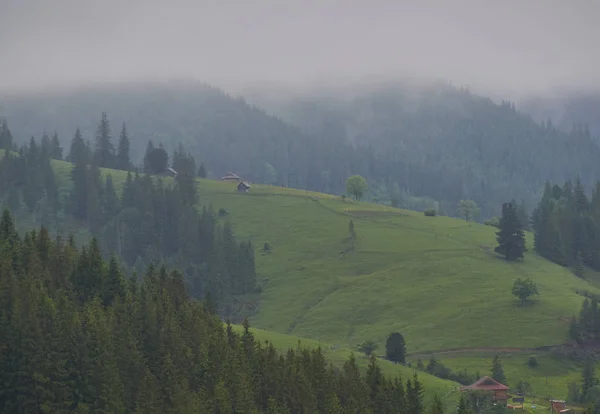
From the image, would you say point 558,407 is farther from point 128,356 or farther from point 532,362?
point 128,356

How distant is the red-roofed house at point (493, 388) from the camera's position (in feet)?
430

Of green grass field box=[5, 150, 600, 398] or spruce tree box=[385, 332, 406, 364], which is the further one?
green grass field box=[5, 150, 600, 398]

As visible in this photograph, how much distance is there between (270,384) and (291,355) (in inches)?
263

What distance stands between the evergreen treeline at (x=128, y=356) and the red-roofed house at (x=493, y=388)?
67.3ft

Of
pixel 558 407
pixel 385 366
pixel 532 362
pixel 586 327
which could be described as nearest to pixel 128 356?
pixel 385 366

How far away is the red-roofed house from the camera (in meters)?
131

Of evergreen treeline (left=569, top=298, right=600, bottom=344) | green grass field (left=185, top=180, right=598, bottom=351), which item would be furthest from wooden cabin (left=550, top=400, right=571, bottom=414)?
evergreen treeline (left=569, top=298, right=600, bottom=344)

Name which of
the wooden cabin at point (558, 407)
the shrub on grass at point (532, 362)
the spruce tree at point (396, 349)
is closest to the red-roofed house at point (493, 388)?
the wooden cabin at point (558, 407)

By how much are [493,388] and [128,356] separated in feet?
163

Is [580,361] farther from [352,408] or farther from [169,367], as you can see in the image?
[169,367]

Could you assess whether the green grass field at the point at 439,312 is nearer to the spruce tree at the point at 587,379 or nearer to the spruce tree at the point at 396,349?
the spruce tree at the point at 587,379

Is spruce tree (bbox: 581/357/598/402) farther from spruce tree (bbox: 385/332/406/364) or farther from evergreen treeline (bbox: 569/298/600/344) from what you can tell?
spruce tree (bbox: 385/332/406/364)

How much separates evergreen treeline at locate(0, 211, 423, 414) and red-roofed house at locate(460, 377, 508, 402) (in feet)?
67.3

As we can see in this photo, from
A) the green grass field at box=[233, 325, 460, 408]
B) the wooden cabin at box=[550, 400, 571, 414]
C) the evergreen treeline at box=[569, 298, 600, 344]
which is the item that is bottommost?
the wooden cabin at box=[550, 400, 571, 414]
